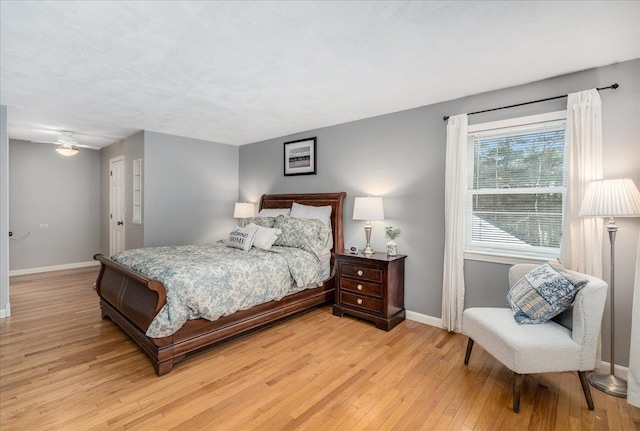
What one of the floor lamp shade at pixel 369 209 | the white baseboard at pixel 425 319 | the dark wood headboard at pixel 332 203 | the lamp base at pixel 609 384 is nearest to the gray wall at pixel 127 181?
the dark wood headboard at pixel 332 203

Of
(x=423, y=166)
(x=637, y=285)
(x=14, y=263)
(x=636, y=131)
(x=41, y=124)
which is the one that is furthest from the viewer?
(x=14, y=263)

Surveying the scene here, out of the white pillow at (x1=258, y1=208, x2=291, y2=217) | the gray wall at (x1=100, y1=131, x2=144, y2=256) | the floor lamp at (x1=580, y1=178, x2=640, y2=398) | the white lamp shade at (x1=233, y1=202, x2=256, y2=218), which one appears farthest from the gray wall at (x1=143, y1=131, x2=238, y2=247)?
the floor lamp at (x1=580, y1=178, x2=640, y2=398)

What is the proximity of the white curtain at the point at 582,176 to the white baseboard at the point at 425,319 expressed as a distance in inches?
53.6

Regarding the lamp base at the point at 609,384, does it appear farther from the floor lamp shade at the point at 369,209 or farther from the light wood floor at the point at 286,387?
the floor lamp shade at the point at 369,209

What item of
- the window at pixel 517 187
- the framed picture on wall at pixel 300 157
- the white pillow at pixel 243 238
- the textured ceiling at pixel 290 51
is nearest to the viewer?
the textured ceiling at pixel 290 51

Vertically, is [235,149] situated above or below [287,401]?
above

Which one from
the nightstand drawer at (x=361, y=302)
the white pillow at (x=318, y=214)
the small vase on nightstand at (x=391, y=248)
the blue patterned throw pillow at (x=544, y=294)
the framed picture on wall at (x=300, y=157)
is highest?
the framed picture on wall at (x=300, y=157)

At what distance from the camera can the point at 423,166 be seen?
3.53 metres

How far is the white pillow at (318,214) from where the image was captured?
163 inches

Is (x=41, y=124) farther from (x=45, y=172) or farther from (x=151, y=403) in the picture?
(x=151, y=403)

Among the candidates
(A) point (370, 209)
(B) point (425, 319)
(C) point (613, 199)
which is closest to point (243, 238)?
(A) point (370, 209)

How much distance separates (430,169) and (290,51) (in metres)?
2.03

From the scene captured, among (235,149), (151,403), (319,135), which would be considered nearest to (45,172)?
(235,149)

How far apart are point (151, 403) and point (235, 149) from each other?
4.68 meters
